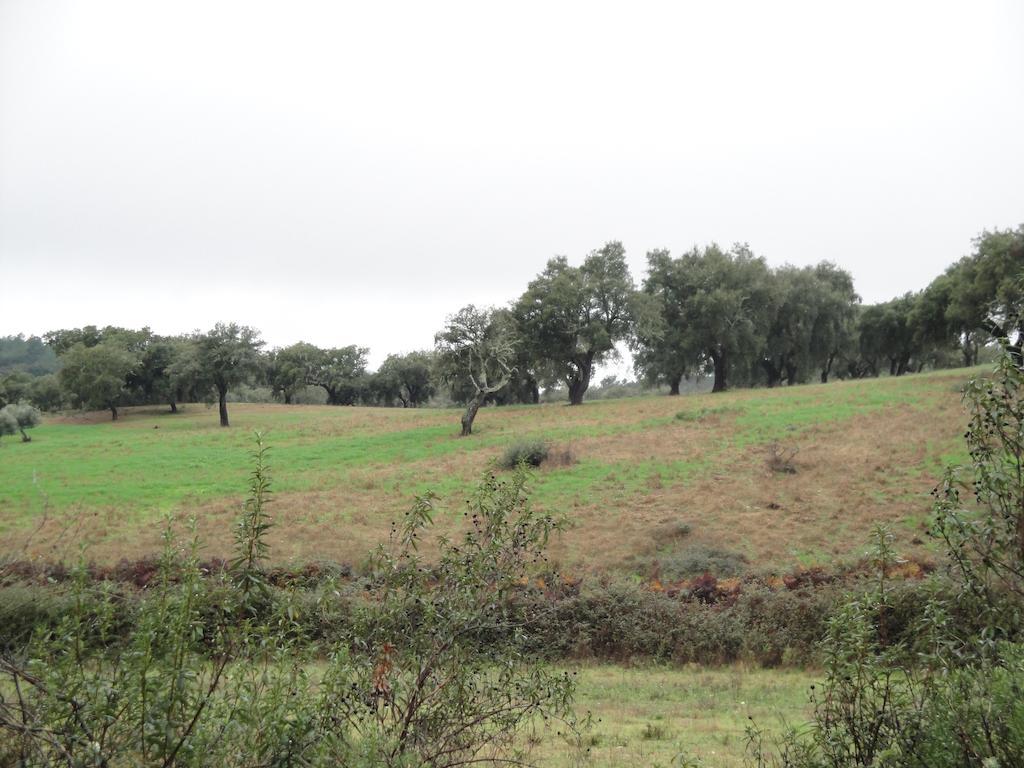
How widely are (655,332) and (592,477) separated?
23.2 meters

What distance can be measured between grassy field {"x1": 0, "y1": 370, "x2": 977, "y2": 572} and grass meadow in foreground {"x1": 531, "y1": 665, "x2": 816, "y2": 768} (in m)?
5.85

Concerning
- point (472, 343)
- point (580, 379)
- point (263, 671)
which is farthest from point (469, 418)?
point (263, 671)

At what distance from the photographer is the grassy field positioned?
1812 cm

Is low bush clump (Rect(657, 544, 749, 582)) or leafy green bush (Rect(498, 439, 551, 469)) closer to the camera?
low bush clump (Rect(657, 544, 749, 582))

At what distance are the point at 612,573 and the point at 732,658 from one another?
13.4 ft

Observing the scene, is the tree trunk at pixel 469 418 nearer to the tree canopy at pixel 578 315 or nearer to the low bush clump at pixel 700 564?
the tree canopy at pixel 578 315

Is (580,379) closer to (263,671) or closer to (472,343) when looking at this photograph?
(472,343)

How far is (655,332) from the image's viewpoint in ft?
151

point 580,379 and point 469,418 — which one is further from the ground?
point 580,379

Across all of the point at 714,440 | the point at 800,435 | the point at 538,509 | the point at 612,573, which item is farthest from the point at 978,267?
the point at 612,573

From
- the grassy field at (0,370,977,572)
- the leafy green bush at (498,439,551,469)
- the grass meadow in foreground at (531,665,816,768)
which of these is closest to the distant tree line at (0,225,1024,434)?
the grassy field at (0,370,977,572)

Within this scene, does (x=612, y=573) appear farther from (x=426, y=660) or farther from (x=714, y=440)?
(x=714, y=440)

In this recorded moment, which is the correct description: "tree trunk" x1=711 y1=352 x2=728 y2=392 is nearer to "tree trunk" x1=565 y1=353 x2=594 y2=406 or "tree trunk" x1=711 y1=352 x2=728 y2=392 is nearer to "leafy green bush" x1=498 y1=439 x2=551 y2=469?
"tree trunk" x1=565 y1=353 x2=594 y2=406

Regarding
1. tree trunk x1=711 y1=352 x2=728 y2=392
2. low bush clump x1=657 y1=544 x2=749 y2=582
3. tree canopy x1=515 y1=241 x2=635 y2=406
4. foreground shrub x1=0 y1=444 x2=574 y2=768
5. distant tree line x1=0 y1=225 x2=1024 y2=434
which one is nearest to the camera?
foreground shrub x1=0 y1=444 x2=574 y2=768
